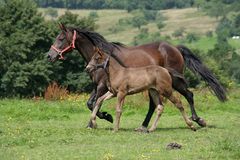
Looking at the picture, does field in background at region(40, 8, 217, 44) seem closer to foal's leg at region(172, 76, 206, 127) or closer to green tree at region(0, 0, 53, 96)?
green tree at region(0, 0, 53, 96)

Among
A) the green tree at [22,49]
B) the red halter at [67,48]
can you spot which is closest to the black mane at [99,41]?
the red halter at [67,48]

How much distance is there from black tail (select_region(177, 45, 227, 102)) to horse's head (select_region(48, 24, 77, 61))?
2991 millimetres

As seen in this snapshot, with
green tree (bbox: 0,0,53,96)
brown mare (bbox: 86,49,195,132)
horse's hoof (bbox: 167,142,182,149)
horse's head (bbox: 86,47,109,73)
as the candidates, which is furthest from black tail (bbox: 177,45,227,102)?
green tree (bbox: 0,0,53,96)

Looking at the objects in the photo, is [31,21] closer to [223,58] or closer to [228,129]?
[228,129]

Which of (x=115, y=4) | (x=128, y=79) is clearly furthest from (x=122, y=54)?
(x=115, y=4)

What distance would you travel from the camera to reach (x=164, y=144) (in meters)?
12.0

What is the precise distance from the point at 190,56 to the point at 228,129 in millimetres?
2388

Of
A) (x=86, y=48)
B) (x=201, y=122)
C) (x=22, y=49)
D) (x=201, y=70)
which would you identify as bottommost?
(x=22, y=49)

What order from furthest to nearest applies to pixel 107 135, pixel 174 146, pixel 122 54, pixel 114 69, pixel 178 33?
pixel 178 33
pixel 122 54
pixel 114 69
pixel 107 135
pixel 174 146

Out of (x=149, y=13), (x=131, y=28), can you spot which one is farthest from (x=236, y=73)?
(x=149, y=13)

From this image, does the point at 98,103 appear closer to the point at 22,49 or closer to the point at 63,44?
the point at 63,44

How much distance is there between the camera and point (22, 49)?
37.5 meters

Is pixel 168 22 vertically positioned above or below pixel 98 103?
below

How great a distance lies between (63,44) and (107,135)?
3186mm
